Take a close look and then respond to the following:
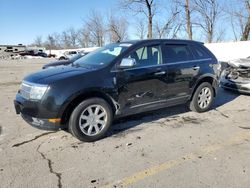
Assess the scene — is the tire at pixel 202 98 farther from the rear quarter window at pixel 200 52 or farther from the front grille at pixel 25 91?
the front grille at pixel 25 91

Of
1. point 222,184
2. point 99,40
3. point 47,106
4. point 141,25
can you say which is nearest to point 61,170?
point 47,106

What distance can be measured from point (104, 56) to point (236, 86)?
195 inches

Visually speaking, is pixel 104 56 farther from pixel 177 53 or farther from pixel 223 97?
pixel 223 97

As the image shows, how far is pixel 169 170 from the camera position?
358cm

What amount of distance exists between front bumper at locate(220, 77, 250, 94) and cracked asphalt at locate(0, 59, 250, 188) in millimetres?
2531

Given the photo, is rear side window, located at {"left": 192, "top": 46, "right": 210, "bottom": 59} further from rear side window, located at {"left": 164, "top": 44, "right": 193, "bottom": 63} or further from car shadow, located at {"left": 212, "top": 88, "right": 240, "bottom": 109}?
car shadow, located at {"left": 212, "top": 88, "right": 240, "bottom": 109}

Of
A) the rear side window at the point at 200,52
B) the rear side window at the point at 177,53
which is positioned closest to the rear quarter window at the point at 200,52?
the rear side window at the point at 200,52

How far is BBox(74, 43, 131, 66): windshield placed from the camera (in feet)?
16.3

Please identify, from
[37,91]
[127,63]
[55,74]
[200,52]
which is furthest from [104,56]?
[200,52]

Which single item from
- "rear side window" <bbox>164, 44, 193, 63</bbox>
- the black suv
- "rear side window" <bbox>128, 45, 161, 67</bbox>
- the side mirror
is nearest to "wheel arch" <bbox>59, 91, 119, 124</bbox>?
the black suv

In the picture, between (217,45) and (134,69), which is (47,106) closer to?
(134,69)

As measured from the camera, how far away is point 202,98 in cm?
633

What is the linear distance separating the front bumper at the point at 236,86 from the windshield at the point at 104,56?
4.58 m

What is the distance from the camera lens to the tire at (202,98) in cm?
619
